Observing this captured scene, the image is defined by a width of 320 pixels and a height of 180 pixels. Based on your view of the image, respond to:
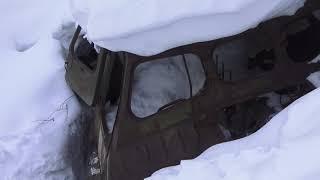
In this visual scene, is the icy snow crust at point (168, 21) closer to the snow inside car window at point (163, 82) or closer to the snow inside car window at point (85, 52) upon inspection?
the snow inside car window at point (163, 82)

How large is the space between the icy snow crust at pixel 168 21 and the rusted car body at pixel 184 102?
0.39 feet

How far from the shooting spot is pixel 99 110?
12.5ft

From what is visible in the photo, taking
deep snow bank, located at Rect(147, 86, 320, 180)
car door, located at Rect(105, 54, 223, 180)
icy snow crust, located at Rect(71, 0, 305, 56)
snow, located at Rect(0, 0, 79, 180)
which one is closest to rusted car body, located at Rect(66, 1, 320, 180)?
car door, located at Rect(105, 54, 223, 180)

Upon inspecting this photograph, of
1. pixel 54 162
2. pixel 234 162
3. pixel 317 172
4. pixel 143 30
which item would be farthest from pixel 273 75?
pixel 54 162

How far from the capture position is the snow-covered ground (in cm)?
262

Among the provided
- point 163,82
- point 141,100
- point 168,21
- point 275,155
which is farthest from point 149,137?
point 275,155

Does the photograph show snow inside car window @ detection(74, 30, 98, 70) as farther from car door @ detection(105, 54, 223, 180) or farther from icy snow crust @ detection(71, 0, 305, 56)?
icy snow crust @ detection(71, 0, 305, 56)

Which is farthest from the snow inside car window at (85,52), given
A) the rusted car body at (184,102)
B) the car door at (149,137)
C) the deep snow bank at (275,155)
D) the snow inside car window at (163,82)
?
the deep snow bank at (275,155)

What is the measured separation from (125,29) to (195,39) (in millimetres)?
412

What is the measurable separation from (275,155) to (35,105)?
10.0 feet

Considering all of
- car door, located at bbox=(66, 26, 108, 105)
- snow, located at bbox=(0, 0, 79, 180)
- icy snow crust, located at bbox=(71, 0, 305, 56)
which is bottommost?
snow, located at bbox=(0, 0, 79, 180)

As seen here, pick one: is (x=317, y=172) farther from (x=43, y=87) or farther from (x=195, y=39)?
(x=43, y=87)

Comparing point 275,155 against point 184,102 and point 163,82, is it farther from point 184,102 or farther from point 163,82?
point 163,82

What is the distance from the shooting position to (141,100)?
3.72 metres
